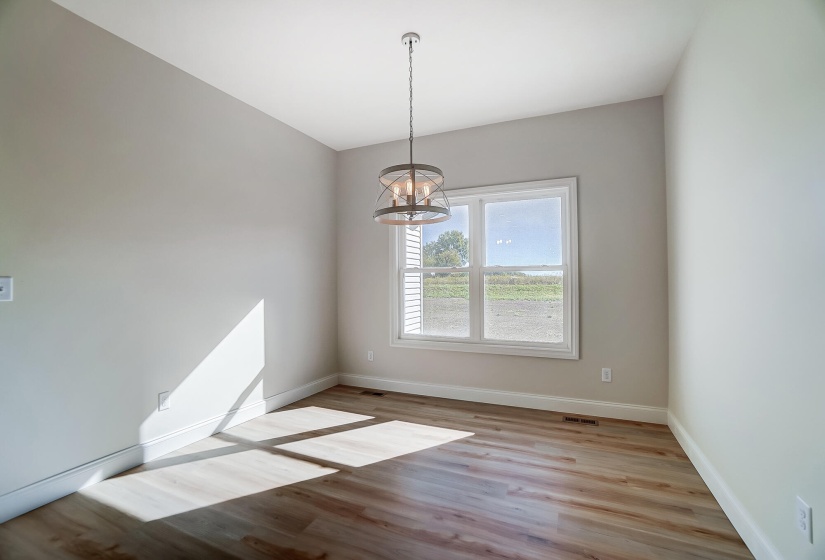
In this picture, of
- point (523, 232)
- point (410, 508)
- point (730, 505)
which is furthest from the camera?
point (523, 232)

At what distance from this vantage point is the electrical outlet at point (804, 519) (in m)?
1.33

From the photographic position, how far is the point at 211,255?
10.0 ft

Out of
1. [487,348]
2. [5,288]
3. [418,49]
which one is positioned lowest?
[487,348]

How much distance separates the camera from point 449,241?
4.15 meters

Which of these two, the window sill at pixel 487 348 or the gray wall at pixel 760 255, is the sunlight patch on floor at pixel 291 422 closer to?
the window sill at pixel 487 348

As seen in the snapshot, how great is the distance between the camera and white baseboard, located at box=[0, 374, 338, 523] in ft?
6.60

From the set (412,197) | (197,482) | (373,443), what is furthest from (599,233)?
(197,482)

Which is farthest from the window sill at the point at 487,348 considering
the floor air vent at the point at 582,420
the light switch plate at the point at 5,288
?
the light switch plate at the point at 5,288

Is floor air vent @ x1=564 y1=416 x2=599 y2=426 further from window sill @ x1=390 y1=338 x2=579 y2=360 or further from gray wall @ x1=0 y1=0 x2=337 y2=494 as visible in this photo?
gray wall @ x1=0 y1=0 x2=337 y2=494

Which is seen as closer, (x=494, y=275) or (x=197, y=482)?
(x=197, y=482)

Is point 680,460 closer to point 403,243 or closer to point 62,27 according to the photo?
point 403,243

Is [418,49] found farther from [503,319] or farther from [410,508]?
[410,508]

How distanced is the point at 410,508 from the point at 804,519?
166cm

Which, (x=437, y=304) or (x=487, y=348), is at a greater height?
(x=437, y=304)
